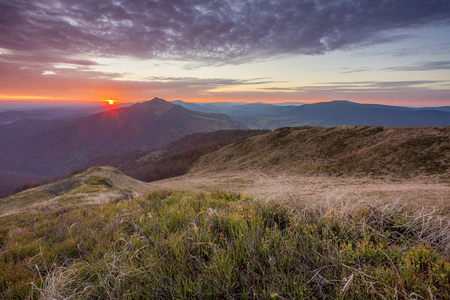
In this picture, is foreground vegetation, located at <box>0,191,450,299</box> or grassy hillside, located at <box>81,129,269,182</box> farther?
grassy hillside, located at <box>81,129,269,182</box>

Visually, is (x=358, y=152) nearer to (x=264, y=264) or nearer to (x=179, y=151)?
(x=264, y=264)

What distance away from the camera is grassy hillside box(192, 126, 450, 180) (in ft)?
66.4

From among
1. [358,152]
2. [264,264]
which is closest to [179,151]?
[358,152]

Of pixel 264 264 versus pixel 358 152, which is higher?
pixel 264 264

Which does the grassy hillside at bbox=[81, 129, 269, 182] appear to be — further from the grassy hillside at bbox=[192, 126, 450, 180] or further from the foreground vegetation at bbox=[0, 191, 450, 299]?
the foreground vegetation at bbox=[0, 191, 450, 299]

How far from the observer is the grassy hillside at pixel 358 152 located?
66.4ft

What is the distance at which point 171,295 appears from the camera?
7.36ft

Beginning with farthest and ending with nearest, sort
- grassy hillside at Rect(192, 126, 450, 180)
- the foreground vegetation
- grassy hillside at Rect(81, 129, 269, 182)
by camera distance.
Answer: grassy hillside at Rect(81, 129, 269, 182)
grassy hillside at Rect(192, 126, 450, 180)
the foreground vegetation

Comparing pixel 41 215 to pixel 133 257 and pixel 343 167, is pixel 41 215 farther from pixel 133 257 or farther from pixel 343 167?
pixel 343 167

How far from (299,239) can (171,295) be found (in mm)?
1959

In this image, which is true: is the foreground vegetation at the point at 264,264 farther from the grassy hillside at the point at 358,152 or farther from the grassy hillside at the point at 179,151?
the grassy hillside at the point at 179,151

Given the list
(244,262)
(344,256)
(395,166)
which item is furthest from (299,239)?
(395,166)

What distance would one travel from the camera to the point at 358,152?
26.8 metres

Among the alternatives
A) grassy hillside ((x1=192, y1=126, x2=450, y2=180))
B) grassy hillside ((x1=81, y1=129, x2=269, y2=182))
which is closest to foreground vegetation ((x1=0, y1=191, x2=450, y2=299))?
grassy hillside ((x1=192, y1=126, x2=450, y2=180))
